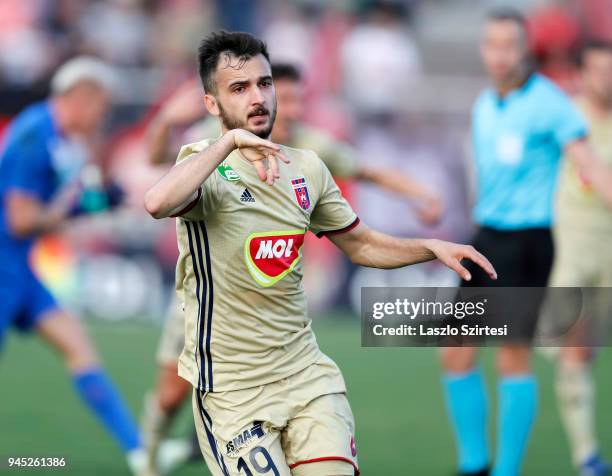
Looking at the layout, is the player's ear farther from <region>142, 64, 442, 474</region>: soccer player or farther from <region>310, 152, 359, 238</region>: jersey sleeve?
<region>142, 64, 442, 474</region>: soccer player

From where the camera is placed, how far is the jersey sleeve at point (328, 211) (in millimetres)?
4395

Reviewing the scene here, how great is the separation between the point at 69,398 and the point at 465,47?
9459 millimetres

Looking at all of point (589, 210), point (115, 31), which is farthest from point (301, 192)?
point (115, 31)

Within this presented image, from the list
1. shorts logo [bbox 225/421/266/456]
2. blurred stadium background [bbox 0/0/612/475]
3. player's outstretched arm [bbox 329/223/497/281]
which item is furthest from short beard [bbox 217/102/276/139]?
blurred stadium background [bbox 0/0/612/475]

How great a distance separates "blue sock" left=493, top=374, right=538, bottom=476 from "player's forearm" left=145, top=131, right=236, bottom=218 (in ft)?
10.9

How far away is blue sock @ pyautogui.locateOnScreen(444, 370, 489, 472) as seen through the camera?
682 cm

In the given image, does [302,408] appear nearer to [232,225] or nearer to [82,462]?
[232,225]

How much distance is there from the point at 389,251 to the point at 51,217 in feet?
10.1

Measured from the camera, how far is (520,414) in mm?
6496

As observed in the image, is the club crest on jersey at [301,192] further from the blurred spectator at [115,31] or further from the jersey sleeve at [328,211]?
the blurred spectator at [115,31]

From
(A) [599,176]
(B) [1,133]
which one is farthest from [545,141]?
(B) [1,133]

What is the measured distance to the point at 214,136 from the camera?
6523 millimetres

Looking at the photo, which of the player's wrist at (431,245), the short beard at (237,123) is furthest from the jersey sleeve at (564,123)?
the short beard at (237,123)

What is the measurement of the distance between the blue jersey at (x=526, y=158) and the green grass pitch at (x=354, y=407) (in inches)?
61.9
